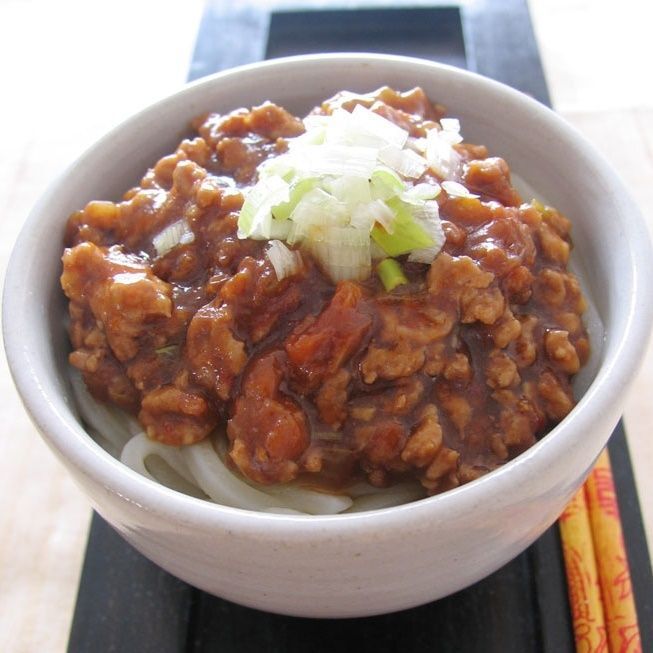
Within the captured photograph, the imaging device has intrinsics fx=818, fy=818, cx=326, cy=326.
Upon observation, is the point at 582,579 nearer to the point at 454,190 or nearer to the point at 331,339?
the point at 331,339

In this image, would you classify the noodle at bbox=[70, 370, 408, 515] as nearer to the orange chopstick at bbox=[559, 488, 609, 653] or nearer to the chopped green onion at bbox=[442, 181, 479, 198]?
the orange chopstick at bbox=[559, 488, 609, 653]

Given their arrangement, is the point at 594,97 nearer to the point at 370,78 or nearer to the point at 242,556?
the point at 370,78

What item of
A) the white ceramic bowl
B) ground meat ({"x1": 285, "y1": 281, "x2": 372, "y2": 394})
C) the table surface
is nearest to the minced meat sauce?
ground meat ({"x1": 285, "y1": 281, "x2": 372, "y2": 394})

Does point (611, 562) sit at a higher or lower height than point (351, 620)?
lower

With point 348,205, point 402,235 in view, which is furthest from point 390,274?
point 348,205

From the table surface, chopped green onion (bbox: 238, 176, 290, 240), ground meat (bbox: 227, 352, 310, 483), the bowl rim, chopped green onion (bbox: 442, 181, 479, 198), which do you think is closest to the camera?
the bowl rim

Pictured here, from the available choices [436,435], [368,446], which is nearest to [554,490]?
[436,435]
